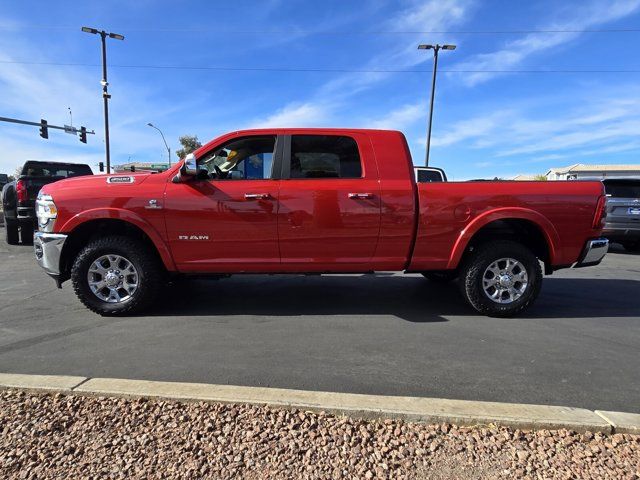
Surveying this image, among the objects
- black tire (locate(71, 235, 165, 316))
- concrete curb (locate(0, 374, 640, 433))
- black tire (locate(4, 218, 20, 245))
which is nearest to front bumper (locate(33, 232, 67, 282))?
black tire (locate(71, 235, 165, 316))

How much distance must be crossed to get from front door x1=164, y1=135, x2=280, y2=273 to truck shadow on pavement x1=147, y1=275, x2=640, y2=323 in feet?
2.19

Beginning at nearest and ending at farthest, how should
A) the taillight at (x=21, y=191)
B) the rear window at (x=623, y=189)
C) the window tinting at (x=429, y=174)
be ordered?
the taillight at (x=21, y=191) < the rear window at (x=623, y=189) < the window tinting at (x=429, y=174)

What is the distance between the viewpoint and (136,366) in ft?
11.7

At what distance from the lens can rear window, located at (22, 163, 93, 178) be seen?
36.2 ft

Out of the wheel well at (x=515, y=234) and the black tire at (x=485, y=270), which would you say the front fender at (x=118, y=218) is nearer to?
the black tire at (x=485, y=270)

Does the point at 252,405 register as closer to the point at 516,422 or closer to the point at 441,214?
the point at 516,422

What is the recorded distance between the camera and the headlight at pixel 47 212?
479 centimetres

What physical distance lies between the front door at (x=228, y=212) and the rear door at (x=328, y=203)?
0.17 meters

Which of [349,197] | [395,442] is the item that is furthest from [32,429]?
Answer: [349,197]

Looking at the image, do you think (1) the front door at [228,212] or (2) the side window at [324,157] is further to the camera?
(2) the side window at [324,157]

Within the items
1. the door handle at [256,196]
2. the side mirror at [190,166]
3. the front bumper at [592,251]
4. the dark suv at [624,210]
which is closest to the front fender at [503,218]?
the front bumper at [592,251]

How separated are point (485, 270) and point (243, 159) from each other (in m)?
2.93

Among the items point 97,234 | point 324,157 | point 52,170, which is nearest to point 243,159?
point 324,157

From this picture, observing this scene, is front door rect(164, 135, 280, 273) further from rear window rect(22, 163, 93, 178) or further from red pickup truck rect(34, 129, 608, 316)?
rear window rect(22, 163, 93, 178)
